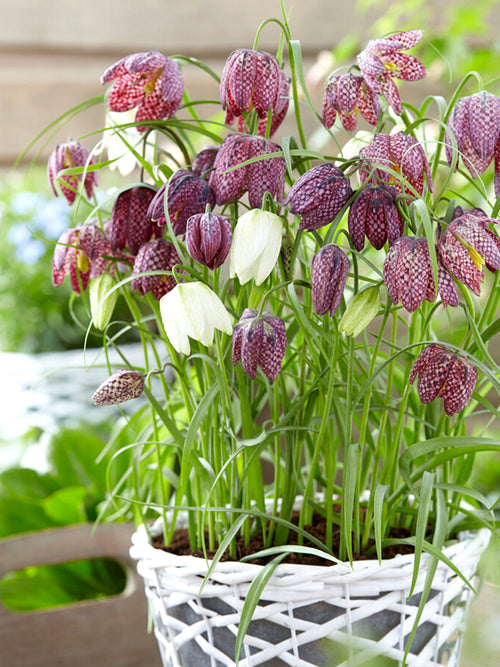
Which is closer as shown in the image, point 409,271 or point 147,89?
point 409,271

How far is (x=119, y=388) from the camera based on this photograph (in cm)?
47

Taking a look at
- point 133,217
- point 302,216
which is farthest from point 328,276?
point 133,217

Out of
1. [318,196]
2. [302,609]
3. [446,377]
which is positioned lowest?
[302,609]

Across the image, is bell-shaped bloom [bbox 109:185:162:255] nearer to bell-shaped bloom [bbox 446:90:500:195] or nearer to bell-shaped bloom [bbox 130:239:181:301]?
bell-shaped bloom [bbox 130:239:181:301]

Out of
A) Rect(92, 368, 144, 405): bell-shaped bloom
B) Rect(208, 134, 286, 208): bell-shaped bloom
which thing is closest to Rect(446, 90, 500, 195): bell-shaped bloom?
Rect(208, 134, 286, 208): bell-shaped bloom

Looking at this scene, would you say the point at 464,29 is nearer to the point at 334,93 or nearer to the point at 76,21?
the point at 76,21

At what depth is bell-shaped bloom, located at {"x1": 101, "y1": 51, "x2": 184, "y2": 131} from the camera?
18.6 inches

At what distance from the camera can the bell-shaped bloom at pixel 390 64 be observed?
44 centimetres

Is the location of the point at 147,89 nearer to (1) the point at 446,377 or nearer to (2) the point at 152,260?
(2) the point at 152,260

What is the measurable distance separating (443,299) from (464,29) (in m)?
1.01

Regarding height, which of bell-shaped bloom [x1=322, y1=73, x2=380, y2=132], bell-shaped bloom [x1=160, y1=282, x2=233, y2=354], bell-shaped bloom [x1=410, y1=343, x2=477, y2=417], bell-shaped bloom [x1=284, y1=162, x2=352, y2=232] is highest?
bell-shaped bloom [x1=322, y1=73, x2=380, y2=132]

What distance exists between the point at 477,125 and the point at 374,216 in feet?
0.29

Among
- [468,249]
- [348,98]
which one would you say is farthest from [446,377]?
[348,98]

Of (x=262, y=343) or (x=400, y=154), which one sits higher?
(x=400, y=154)
